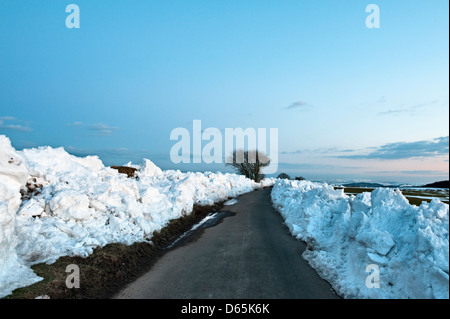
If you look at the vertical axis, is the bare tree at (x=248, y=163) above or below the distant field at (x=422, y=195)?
above

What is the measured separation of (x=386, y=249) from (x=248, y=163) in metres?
66.4

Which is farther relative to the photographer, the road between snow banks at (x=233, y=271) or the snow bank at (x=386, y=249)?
the road between snow banks at (x=233, y=271)

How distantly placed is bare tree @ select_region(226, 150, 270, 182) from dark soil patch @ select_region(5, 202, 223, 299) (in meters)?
61.4

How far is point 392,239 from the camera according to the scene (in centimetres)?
741

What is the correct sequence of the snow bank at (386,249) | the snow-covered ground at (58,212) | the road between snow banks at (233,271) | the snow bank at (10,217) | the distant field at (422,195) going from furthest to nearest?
the distant field at (422,195) → the snow-covered ground at (58,212) → the snow bank at (10,217) → the road between snow banks at (233,271) → the snow bank at (386,249)

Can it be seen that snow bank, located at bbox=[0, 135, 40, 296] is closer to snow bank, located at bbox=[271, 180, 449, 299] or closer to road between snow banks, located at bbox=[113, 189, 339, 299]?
road between snow banks, located at bbox=[113, 189, 339, 299]

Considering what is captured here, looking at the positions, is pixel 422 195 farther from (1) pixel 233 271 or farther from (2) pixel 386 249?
(1) pixel 233 271

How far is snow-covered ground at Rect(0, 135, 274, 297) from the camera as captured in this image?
27.3ft

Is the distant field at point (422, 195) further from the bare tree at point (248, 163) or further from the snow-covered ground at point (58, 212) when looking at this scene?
the bare tree at point (248, 163)

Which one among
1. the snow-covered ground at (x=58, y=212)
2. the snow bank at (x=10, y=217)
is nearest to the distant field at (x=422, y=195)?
the snow-covered ground at (x=58, y=212)

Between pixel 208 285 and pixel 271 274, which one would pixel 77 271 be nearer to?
pixel 208 285

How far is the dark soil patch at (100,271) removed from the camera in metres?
7.21

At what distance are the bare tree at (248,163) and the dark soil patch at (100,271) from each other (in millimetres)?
61356
